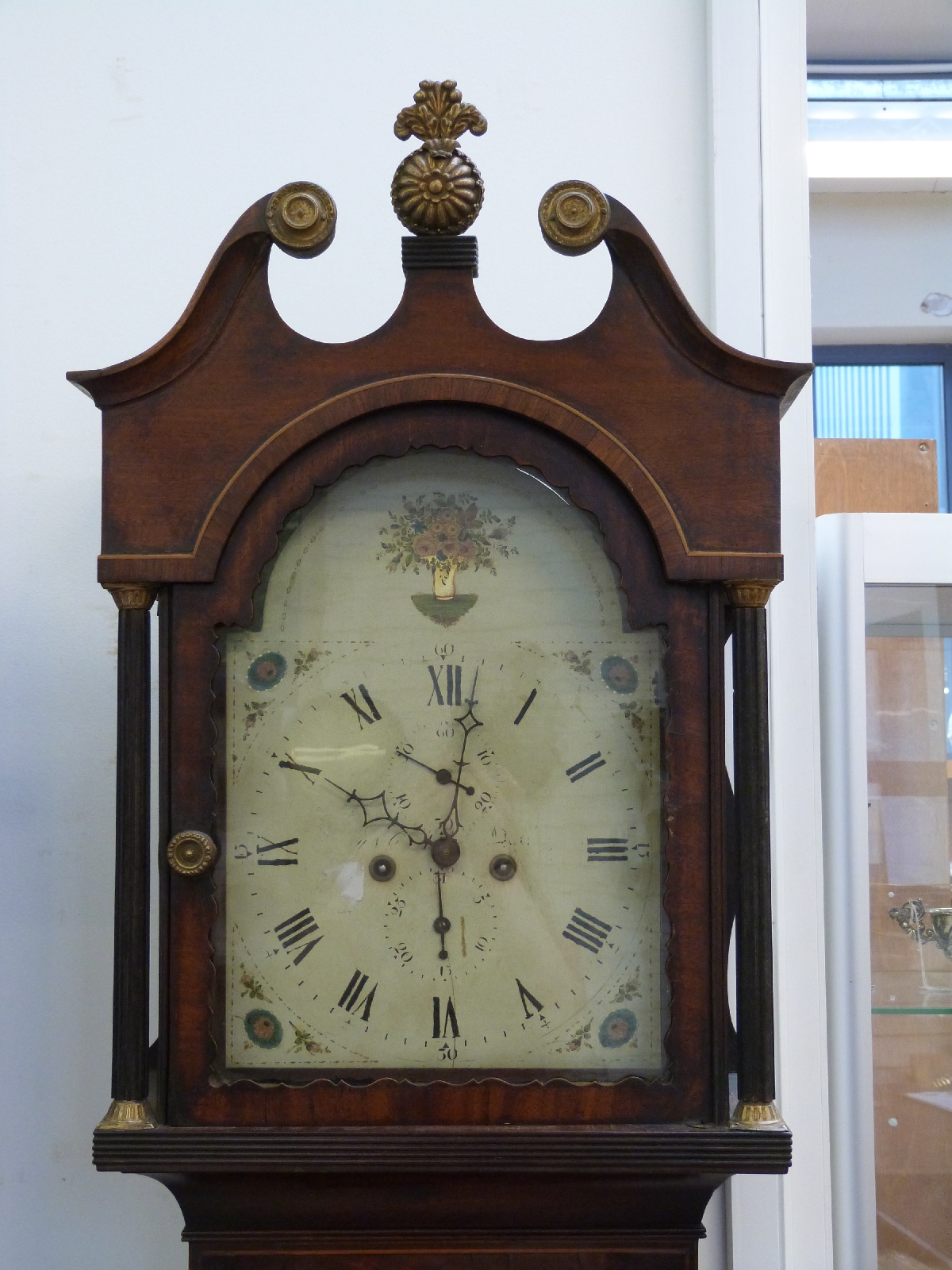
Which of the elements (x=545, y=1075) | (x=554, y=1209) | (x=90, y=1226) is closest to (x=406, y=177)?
(x=545, y=1075)

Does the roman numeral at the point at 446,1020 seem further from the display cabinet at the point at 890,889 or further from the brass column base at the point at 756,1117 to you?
the display cabinet at the point at 890,889

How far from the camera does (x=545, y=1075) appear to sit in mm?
834

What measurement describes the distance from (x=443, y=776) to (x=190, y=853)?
18 cm

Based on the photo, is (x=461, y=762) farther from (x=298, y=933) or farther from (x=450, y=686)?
(x=298, y=933)

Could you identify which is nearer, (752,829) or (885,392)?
(752,829)

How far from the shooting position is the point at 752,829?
0.84 meters

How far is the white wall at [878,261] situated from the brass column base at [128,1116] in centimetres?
126

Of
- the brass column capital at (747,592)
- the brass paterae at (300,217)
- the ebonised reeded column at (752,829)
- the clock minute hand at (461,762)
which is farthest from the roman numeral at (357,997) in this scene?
the brass paterae at (300,217)

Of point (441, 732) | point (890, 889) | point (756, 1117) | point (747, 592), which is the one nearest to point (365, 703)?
point (441, 732)

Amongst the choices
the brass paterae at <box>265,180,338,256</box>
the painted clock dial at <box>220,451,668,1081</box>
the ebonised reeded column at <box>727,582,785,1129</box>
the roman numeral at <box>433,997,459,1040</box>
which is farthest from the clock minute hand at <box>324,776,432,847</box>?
the brass paterae at <box>265,180,338,256</box>

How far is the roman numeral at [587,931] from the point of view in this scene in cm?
85

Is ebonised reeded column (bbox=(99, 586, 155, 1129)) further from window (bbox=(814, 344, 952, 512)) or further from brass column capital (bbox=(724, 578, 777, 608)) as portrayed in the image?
window (bbox=(814, 344, 952, 512))

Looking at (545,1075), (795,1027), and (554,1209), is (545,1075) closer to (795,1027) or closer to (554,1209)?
(554,1209)

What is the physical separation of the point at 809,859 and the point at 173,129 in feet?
3.09
